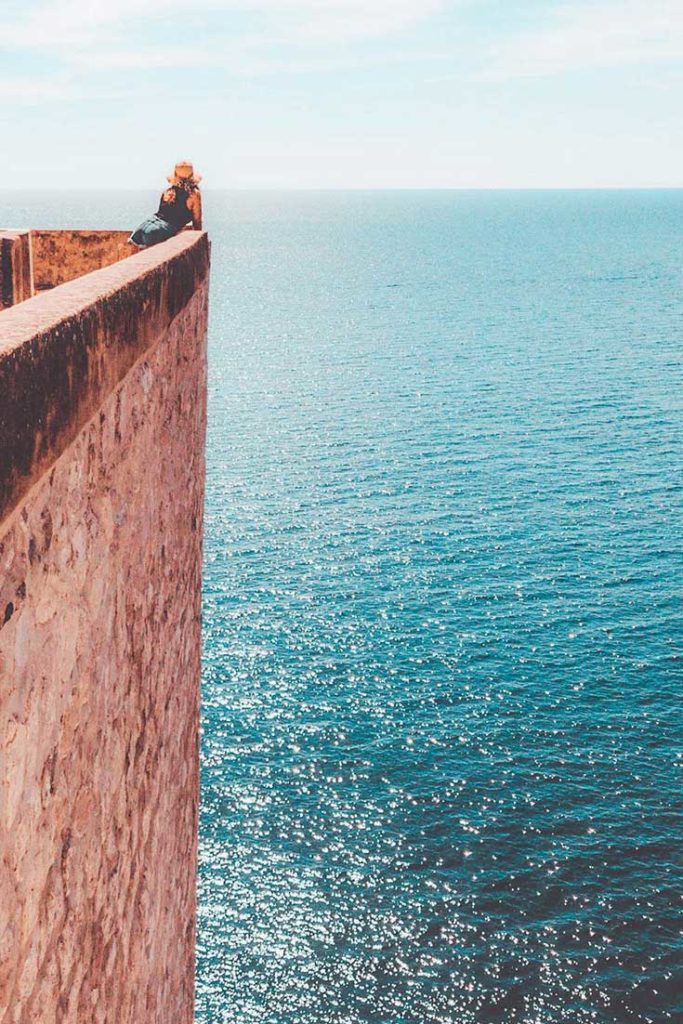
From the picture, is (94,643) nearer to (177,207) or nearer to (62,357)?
(62,357)

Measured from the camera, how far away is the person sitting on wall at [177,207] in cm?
1296

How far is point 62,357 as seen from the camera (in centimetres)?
418

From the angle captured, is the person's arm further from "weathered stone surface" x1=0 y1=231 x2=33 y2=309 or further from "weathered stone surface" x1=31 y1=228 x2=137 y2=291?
"weathered stone surface" x1=0 y1=231 x2=33 y2=309

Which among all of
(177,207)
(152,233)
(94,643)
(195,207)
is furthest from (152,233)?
(94,643)

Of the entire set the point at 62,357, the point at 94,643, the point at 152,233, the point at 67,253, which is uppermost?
the point at 152,233

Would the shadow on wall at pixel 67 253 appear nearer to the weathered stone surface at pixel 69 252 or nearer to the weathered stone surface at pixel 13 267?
the weathered stone surface at pixel 69 252

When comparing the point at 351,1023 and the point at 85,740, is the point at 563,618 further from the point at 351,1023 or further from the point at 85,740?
the point at 85,740

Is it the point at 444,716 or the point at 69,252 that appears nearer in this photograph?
the point at 69,252

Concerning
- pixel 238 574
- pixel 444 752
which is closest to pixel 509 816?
pixel 444 752

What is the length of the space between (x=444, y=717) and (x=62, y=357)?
4252cm

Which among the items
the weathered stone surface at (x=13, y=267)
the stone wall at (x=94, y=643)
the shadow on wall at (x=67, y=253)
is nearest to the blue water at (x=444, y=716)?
the shadow on wall at (x=67, y=253)

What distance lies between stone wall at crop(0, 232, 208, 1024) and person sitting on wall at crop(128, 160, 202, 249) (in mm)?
4087

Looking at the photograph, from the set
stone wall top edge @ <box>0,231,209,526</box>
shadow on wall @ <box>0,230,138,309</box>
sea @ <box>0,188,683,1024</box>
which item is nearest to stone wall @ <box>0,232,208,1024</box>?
stone wall top edge @ <box>0,231,209,526</box>

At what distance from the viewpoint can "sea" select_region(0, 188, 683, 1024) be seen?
3406 centimetres
